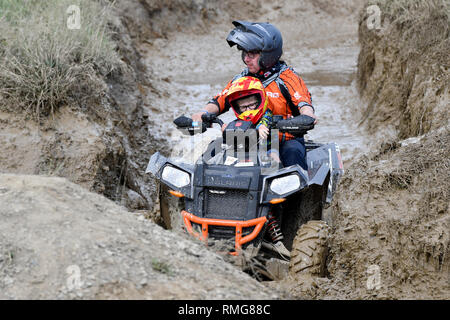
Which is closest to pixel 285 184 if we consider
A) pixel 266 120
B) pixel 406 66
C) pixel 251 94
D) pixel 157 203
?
pixel 266 120

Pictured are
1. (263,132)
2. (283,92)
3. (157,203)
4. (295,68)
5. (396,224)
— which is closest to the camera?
(396,224)

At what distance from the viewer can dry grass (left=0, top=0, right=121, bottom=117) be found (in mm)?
Result: 7012

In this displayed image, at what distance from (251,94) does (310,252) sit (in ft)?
4.47

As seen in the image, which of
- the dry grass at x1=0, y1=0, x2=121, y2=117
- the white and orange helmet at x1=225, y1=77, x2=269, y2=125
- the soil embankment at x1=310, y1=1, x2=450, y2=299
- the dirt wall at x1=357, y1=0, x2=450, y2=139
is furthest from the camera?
the dirt wall at x1=357, y1=0, x2=450, y2=139

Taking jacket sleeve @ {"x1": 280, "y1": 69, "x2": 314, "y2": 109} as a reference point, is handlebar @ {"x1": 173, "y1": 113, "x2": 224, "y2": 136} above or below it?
below

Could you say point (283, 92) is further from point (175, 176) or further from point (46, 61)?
point (46, 61)

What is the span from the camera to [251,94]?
5.34 metres

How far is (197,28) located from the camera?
17.6 meters

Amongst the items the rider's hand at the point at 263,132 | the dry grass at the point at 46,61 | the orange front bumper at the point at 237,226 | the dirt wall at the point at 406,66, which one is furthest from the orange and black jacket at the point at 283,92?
the dry grass at the point at 46,61

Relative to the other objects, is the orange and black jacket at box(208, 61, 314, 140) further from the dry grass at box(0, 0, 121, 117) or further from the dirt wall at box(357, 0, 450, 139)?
the dry grass at box(0, 0, 121, 117)

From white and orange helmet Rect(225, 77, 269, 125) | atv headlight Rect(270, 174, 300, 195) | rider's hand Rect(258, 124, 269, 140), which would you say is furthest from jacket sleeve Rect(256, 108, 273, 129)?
atv headlight Rect(270, 174, 300, 195)

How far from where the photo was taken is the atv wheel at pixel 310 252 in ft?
15.8
